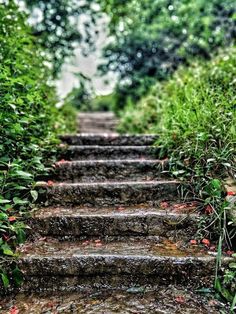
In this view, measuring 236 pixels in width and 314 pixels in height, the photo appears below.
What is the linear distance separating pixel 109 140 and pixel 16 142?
121 centimetres

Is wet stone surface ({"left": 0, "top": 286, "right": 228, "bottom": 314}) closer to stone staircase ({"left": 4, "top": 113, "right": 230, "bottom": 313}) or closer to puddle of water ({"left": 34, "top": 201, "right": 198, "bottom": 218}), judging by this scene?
stone staircase ({"left": 4, "top": 113, "right": 230, "bottom": 313})

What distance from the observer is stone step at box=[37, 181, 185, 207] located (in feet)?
7.51

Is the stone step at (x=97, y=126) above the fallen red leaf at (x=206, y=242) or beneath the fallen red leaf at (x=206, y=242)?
above

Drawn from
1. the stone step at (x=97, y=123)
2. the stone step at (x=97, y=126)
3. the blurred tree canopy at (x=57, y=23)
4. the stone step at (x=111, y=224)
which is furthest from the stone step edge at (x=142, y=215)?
the stone step at (x=97, y=123)

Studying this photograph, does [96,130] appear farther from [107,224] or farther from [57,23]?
[107,224]

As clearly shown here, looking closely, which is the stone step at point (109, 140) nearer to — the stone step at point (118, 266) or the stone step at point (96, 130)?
the stone step at point (118, 266)

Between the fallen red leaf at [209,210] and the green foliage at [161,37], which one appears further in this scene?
the green foliage at [161,37]

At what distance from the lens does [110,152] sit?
9.85 ft

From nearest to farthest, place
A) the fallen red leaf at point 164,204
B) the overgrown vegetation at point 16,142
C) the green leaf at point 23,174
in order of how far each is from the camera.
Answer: the overgrown vegetation at point 16,142, the green leaf at point 23,174, the fallen red leaf at point 164,204

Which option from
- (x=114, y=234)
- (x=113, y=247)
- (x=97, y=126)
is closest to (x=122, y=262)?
(x=113, y=247)

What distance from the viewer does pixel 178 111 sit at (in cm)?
275

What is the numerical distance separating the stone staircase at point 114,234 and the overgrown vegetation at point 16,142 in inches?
4.4

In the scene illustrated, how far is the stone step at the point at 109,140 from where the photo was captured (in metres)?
3.22

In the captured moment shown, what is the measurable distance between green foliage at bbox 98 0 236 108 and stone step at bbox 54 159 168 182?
139 inches
